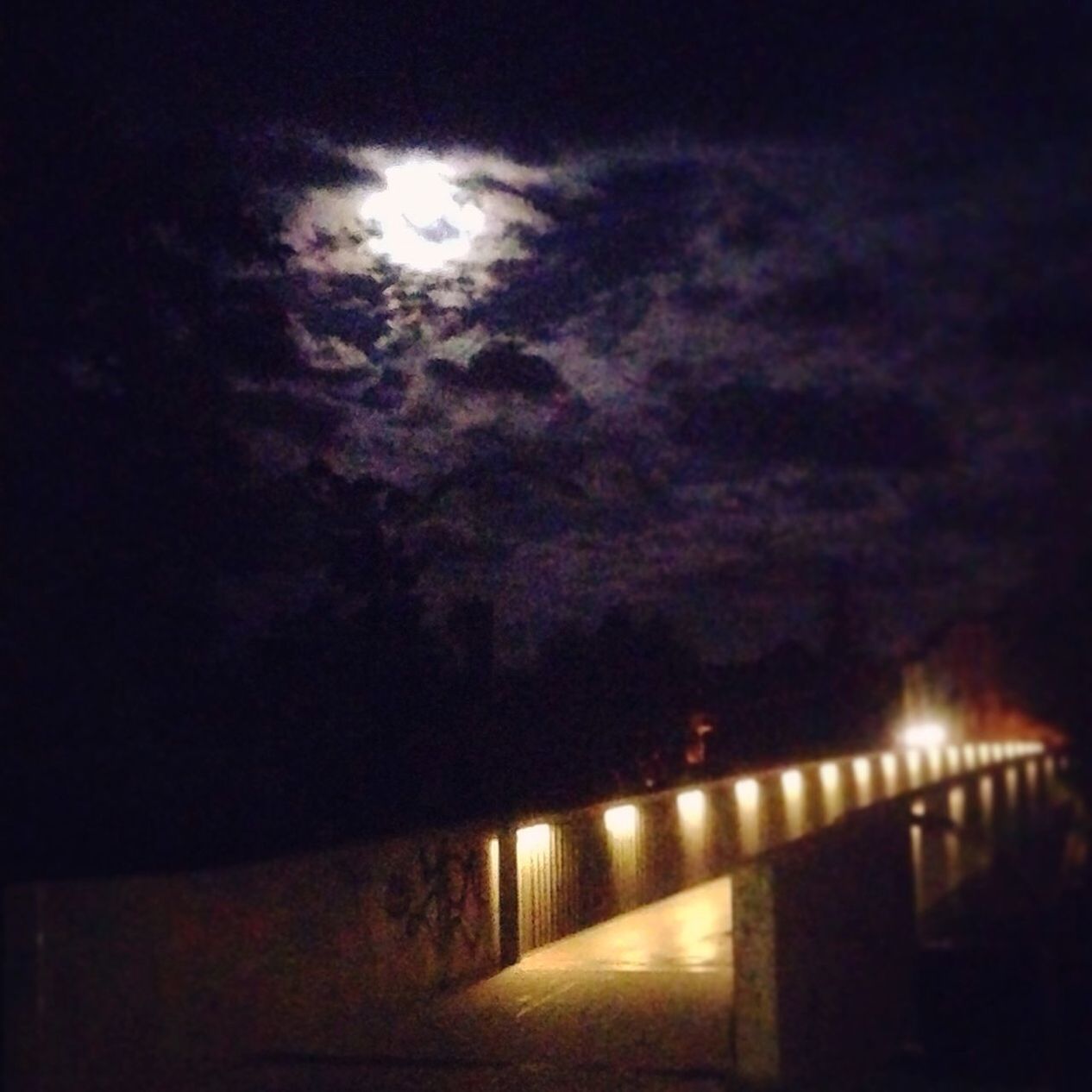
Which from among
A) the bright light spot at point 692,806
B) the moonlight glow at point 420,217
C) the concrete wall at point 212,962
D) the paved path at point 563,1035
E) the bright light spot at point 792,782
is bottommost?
the paved path at point 563,1035

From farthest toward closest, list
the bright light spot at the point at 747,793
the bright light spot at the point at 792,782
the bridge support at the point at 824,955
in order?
the bright light spot at the point at 792,782 → the bright light spot at the point at 747,793 → the bridge support at the point at 824,955

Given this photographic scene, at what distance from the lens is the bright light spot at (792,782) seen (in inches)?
1161

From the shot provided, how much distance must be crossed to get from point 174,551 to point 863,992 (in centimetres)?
648


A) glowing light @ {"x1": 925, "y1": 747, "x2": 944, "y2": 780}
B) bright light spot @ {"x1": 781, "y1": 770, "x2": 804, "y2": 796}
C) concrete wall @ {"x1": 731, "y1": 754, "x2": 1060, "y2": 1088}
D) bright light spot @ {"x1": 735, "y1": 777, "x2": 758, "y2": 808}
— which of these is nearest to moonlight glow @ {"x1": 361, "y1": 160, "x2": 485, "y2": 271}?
concrete wall @ {"x1": 731, "y1": 754, "x2": 1060, "y2": 1088}

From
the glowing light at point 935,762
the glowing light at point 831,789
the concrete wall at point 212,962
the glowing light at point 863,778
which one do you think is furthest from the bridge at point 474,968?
the glowing light at point 935,762

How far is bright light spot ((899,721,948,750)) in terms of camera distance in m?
54.5

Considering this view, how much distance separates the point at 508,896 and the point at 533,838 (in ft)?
4.25

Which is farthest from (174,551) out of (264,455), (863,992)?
(863,992)

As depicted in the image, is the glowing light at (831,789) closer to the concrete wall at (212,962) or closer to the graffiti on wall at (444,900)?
the graffiti on wall at (444,900)

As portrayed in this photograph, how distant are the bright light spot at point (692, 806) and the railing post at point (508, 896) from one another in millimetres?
7362

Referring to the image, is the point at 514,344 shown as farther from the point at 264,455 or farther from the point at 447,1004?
the point at 447,1004

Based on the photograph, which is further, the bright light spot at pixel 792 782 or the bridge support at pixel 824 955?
the bright light spot at pixel 792 782

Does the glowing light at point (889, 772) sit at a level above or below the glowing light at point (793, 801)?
above

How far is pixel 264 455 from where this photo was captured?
15.3 metres
